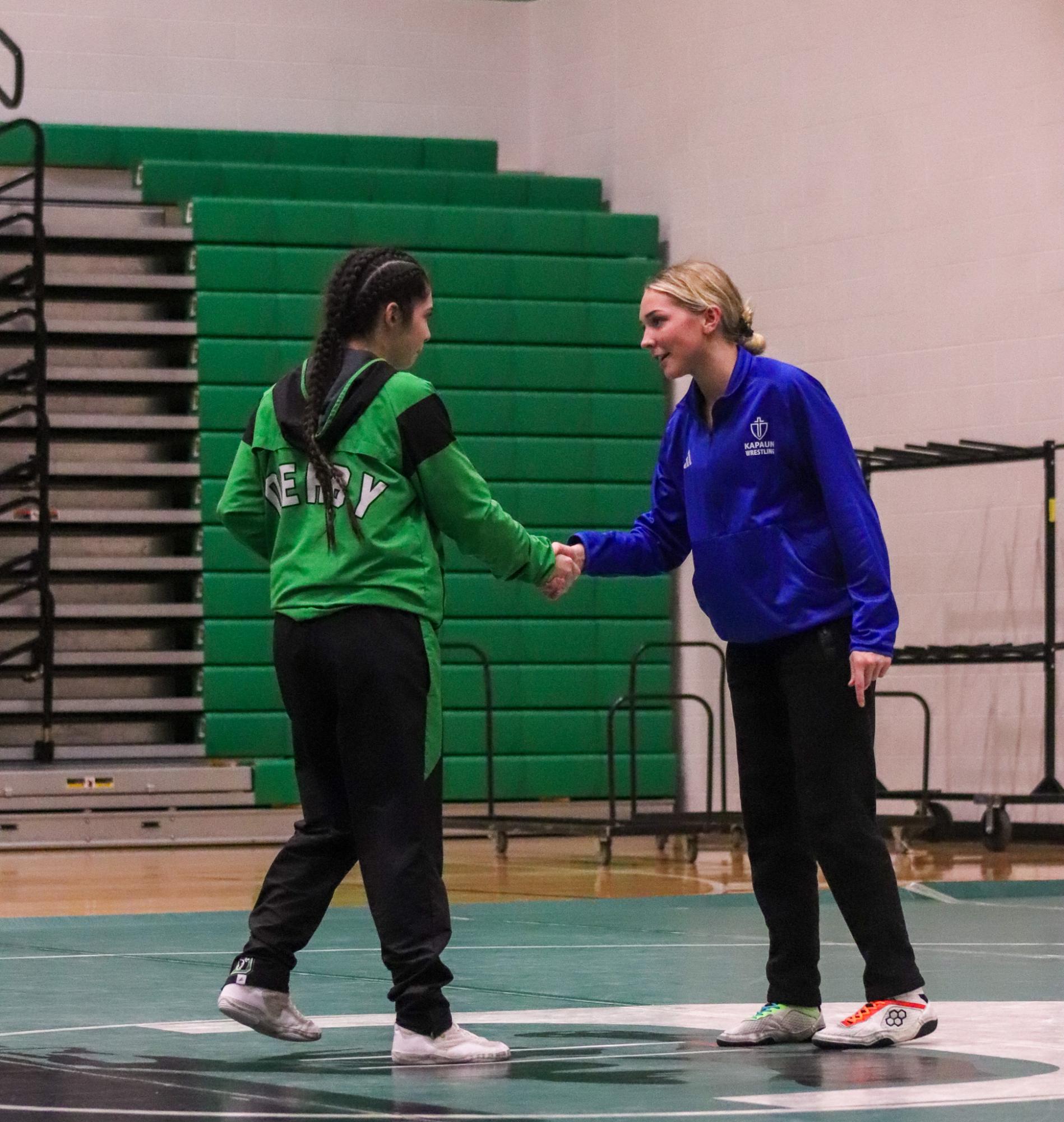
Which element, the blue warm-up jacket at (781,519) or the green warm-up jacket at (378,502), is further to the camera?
the blue warm-up jacket at (781,519)

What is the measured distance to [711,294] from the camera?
13.9 ft

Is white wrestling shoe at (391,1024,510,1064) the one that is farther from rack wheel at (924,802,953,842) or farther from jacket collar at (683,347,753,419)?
rack wheel at (924,802,953,842)

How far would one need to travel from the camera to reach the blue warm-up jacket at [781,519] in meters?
3.99

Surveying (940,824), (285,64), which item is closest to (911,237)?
(940,824)

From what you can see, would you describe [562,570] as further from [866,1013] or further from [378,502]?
[866,1013]

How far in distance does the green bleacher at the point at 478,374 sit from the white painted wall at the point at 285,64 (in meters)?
0.31

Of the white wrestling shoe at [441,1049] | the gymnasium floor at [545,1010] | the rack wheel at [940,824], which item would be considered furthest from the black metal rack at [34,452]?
the white wrestling shoe at [441,1049]

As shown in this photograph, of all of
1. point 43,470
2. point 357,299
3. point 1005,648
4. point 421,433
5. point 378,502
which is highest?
point 43,470

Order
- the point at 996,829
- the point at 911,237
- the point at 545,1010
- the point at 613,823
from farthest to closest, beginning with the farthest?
the point at 911,237 < the point at 996,829 < the point at 613,823 < the point at 545,1010

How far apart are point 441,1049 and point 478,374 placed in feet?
29.0

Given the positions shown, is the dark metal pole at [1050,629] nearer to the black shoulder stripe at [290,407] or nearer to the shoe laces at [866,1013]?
the shoe laces at [866,1013]

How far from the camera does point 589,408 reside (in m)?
12.5

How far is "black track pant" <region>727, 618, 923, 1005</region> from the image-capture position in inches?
157

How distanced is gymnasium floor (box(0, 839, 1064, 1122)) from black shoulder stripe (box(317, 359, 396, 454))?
1.09 meters
